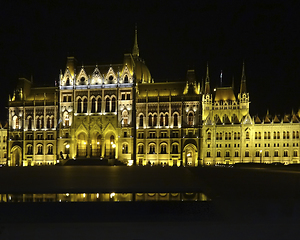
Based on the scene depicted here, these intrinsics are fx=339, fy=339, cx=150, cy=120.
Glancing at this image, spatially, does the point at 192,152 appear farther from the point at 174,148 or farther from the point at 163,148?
the point at 163,148

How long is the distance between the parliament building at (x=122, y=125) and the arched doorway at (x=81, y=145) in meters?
0.18

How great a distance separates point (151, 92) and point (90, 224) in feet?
232

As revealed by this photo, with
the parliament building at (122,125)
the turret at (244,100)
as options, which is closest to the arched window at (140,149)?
the parliament building at (122,125)

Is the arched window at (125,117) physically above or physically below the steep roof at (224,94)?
below

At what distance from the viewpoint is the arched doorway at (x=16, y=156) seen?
270 ft

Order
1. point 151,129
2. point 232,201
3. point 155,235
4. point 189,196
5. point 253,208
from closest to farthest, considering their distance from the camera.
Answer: point 155,235 < point 253,208 < point 232,201 < point 189,196 < point 151,129

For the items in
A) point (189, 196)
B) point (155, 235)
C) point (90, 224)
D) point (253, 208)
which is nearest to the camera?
point (155, 235)

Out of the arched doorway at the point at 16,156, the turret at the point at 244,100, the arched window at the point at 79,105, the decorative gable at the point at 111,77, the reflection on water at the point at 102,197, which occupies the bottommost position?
the arched doorway at the point at 16,156

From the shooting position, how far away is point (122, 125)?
2992 inches

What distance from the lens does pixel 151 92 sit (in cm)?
7956

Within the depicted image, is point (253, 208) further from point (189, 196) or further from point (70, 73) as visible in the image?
point (70, 73)

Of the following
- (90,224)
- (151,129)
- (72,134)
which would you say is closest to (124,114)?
(151,129)

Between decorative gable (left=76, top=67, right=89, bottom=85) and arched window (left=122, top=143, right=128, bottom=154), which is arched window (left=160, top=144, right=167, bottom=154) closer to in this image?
arched window (left=122, top=143, right=128, bottom=154)

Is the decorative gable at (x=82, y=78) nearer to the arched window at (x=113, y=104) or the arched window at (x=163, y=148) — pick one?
the arched window at (x=113, y=104)
